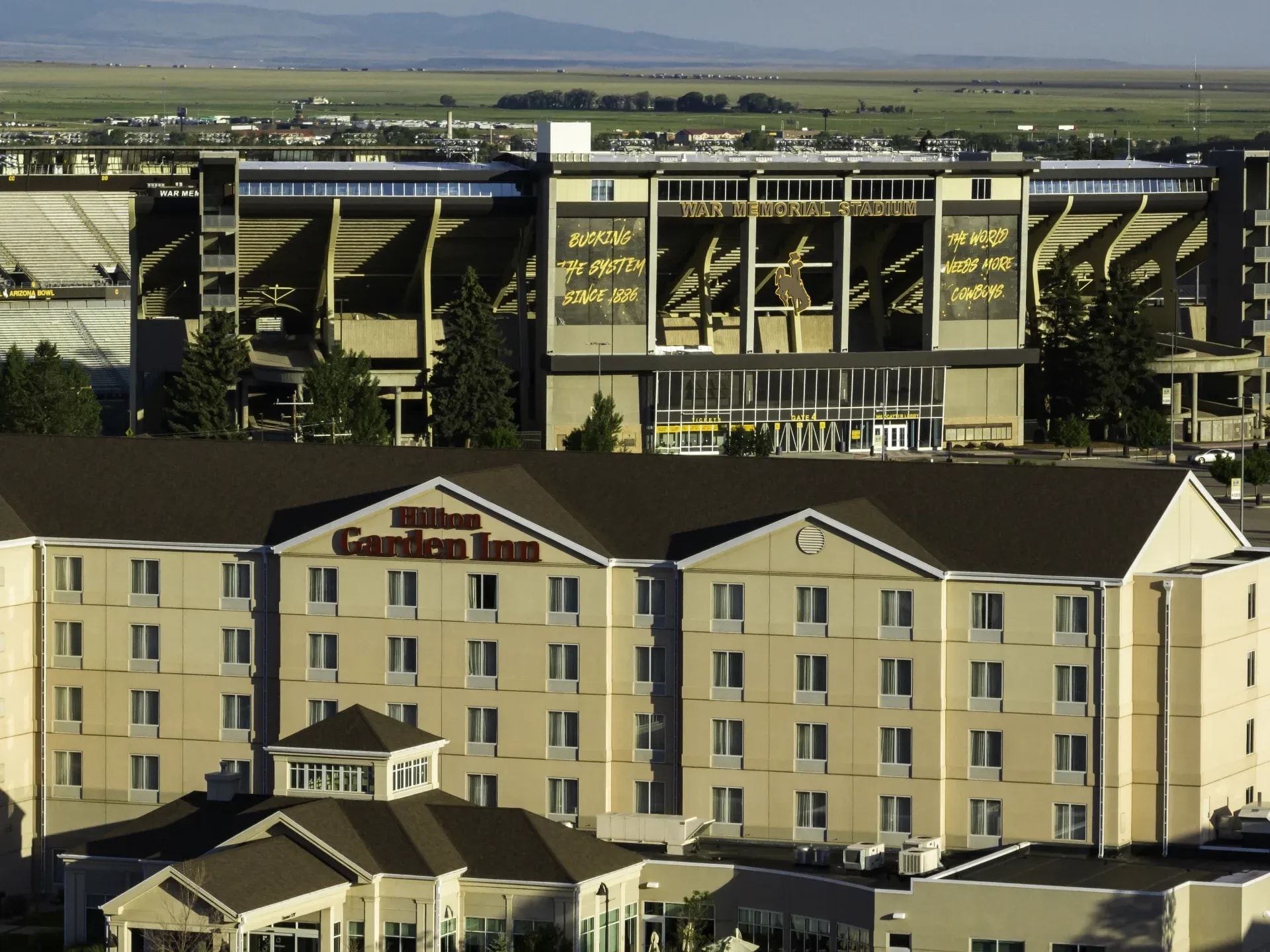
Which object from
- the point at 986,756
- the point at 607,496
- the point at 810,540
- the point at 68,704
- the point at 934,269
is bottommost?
the point at 986,756

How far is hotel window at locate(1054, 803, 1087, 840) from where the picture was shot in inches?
3342

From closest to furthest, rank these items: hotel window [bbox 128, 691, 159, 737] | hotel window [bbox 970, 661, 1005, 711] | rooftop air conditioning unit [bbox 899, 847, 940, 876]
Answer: rooftop air conditioning unit [bbox 899, 847, 940, 876]
hotel window [bbox 970, 661, 1005, 711]
hotel window [bbox 128, 691, 159, 737]

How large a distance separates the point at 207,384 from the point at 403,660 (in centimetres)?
8995

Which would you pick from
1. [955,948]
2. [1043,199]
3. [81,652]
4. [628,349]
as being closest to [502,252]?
[628,349]

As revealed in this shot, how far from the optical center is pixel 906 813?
282 ft

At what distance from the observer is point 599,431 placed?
557ft

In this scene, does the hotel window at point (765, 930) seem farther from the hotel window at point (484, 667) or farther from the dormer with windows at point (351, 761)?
the hotel window at point (484, 667)

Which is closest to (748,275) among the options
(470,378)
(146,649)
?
(470,378)

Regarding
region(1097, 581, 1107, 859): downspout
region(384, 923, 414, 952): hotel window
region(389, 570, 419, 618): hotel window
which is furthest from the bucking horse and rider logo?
region(384, 923, 414, 952): hotel window

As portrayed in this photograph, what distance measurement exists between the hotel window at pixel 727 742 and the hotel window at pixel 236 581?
1525 centimetres

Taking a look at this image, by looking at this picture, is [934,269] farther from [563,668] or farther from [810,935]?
[810,935]

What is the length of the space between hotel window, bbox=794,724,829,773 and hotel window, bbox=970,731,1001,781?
4.26 meters

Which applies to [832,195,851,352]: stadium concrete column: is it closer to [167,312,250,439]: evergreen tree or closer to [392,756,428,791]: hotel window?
[167,312,250,439]: evergreen tree

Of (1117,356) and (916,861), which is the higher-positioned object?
(1117,356)
